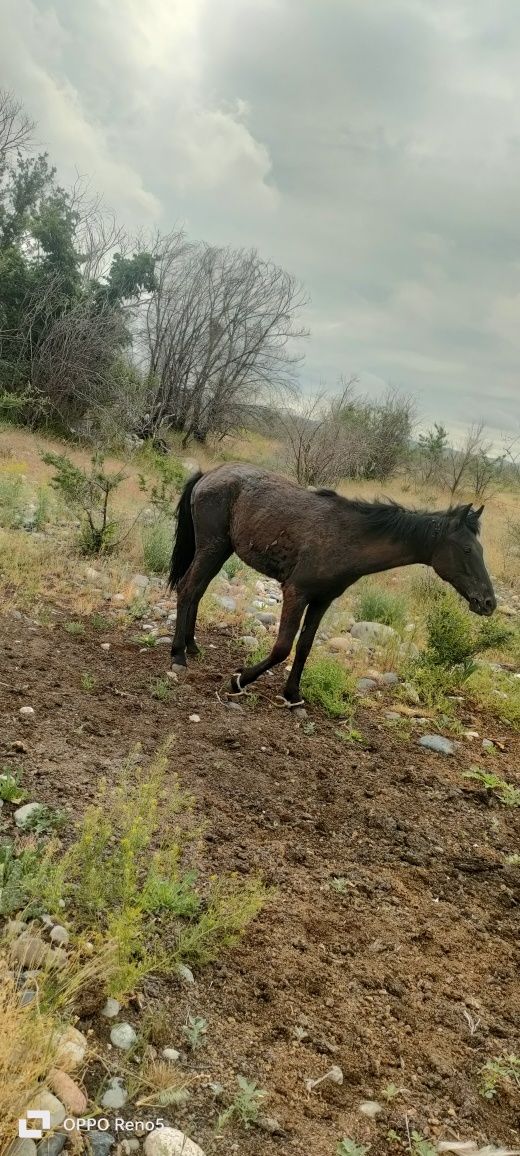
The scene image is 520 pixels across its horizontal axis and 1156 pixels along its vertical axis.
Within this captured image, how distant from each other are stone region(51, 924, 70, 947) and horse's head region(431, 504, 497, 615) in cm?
373

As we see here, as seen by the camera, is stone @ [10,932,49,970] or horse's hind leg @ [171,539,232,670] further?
horse's hind leg @ [171,539,232,670]

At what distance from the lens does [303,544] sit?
5.25 m

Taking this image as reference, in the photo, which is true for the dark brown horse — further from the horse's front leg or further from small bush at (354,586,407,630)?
small bush at (354,586,407,630)

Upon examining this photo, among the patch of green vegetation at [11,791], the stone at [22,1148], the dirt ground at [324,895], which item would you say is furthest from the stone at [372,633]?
the stone at [22,1148]

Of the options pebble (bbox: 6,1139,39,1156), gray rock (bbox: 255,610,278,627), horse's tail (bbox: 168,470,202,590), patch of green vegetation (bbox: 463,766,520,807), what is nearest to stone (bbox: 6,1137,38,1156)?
pebble (bbox: 6,1139,39,1156)

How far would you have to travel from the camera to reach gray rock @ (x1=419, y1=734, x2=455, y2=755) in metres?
5.09

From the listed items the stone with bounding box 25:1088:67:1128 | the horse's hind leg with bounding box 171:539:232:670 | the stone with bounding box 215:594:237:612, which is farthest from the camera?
the stone with bounding box 215:594:237:612

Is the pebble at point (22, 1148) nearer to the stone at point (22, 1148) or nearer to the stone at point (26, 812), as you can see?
the stone at point (22, 1148)

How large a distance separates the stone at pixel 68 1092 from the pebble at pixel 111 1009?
1.03 ft

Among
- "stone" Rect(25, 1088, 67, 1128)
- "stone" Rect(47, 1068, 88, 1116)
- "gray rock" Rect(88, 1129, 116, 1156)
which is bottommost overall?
"gray rock" Rect(88, 1129, 116, 1156)

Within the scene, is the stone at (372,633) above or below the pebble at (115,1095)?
above

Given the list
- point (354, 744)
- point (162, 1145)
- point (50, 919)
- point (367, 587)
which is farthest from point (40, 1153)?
point (367, 587)

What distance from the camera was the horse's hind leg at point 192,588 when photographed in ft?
19.0

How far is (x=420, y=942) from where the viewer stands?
2.82m
